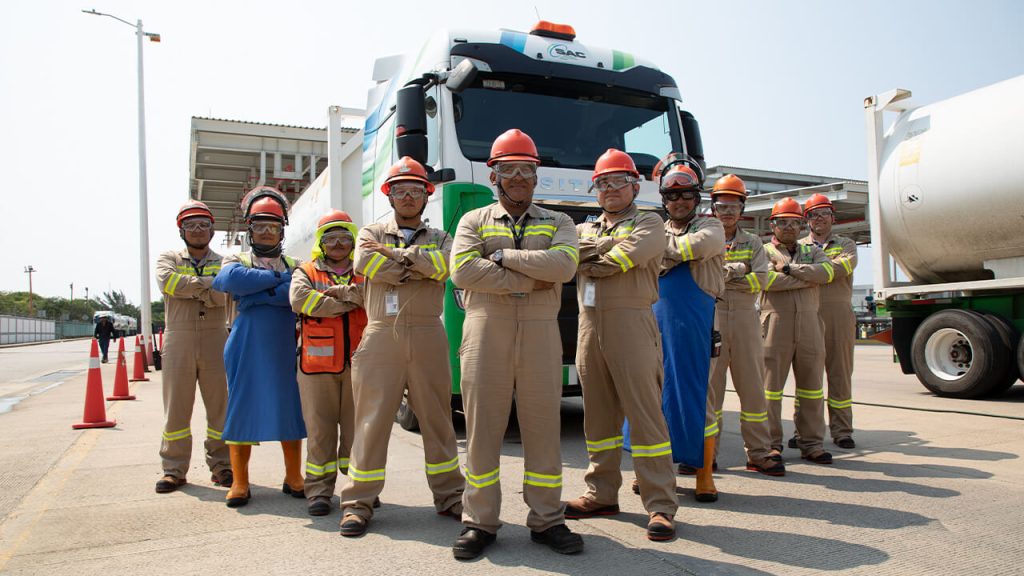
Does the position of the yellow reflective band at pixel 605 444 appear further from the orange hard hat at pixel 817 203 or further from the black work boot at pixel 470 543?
the orange hard hat at pixel 817 203

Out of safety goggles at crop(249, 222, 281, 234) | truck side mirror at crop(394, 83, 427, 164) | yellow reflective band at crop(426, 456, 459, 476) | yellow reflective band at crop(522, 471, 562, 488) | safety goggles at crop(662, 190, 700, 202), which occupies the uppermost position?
truck side mirror at crop(394, 83, 427, 164)

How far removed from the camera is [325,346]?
15.0 ft

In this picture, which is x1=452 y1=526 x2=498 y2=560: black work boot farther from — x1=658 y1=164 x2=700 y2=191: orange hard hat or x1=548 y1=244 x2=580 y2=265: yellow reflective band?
x1=658 y1=164 x2=700 y2=191: orange hard hat

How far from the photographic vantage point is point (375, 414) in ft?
13.7

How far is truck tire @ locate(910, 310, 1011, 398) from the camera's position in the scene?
29.5 ft

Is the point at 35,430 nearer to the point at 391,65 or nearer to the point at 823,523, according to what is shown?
the point at 391,65

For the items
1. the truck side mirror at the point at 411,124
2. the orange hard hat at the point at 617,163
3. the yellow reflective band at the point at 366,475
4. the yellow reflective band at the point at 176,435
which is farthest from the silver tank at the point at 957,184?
the yellow reflective band at the point at 176,435

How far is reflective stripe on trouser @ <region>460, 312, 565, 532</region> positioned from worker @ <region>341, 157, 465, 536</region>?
440 mm

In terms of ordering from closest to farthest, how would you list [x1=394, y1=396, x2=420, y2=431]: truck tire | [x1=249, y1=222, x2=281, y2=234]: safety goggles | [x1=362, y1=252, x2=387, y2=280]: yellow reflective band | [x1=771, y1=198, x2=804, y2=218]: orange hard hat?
[x1=362, y1=252, x2=387, y2=280]: yellow reflective band → [x1=249, y1=222, x2=281, y2=234]: safety goggles → [x1=771, y1=198, x2=804, y2=218]: orange hard hat → [x1=394, y1=396, x2=420, y2=431]: truck tire

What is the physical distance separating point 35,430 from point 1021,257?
38.5ft

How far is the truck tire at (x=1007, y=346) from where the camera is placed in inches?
354

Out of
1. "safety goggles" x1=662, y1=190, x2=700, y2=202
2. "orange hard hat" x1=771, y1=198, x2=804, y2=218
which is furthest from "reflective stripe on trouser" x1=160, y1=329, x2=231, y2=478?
"orange hard hat" x1=771, y1=198, x2=804, y2=218

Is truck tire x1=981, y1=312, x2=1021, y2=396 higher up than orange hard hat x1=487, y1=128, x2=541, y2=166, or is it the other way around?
orange hard hat x1=487, y1=128, x2=541, y2=166

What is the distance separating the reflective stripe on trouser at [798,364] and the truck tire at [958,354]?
14.3 ft
